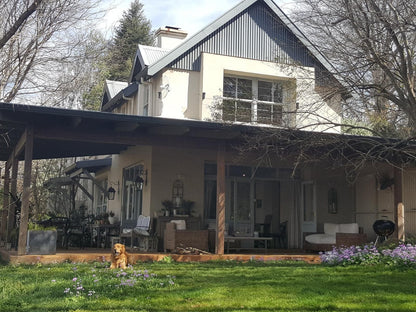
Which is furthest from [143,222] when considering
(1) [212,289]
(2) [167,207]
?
(1) [212,289]

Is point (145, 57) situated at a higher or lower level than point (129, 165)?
higher

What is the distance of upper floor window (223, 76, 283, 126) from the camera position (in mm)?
12398

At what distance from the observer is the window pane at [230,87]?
1522cm

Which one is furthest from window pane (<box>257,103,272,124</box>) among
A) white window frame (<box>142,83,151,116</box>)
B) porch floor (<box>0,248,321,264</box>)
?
white window frame (<box>142,83,151,116</box>)

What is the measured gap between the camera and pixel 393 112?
1299cm

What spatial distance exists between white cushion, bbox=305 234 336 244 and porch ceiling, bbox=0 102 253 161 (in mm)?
3880

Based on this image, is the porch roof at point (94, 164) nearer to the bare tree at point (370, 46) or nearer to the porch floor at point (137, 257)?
the porch floor at point (137, 257)

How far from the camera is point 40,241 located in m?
10.3

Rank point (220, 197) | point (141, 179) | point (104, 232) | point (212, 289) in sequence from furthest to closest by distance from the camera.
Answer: point (104, 232) < point (141, 179) < point (220, 197) < point (212, 289)

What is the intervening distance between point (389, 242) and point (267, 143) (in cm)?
362

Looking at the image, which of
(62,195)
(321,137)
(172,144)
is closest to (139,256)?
(172,144)

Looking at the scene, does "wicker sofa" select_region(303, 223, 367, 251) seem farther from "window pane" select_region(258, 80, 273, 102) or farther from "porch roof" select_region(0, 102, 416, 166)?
"window pane" select_region(258, 80, 273, 102)

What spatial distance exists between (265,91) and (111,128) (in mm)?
6222

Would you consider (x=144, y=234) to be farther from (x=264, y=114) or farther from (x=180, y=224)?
(x=264, y=114)
